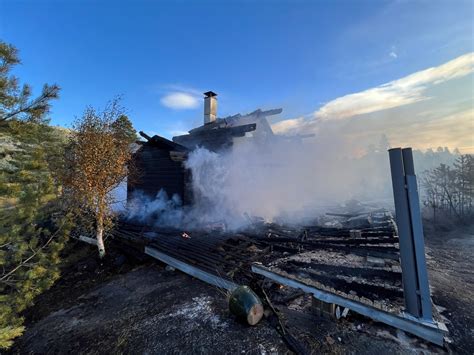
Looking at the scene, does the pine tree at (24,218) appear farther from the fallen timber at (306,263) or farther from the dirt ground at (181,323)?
the fallen timber at (306,263)

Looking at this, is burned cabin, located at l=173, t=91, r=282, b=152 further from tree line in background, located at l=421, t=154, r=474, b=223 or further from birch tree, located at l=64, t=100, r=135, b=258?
tree line in background, located at l=421, t=154, r=474, b=223

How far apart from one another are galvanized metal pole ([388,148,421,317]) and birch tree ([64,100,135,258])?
8248 millimetres

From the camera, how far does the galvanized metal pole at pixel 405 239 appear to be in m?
3.45

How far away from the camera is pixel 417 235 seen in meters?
3.51

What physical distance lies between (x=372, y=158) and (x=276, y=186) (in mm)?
54279

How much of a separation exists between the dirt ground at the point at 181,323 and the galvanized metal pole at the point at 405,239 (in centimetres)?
57

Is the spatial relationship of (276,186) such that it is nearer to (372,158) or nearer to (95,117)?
(95,117)

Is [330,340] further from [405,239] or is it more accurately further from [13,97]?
[13,97]

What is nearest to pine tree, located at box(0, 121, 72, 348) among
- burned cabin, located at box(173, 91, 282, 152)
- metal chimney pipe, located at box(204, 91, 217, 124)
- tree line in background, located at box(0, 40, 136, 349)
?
tree line in background, located at box(0, 40, 136, 349)

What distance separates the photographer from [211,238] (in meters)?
8.61

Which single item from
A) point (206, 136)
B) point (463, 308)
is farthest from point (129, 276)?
point (206, 136)

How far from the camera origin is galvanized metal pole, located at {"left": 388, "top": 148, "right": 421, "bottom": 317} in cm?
345

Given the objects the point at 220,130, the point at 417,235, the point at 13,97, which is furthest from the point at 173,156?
the point at 417,235

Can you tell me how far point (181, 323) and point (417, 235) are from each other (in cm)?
457
